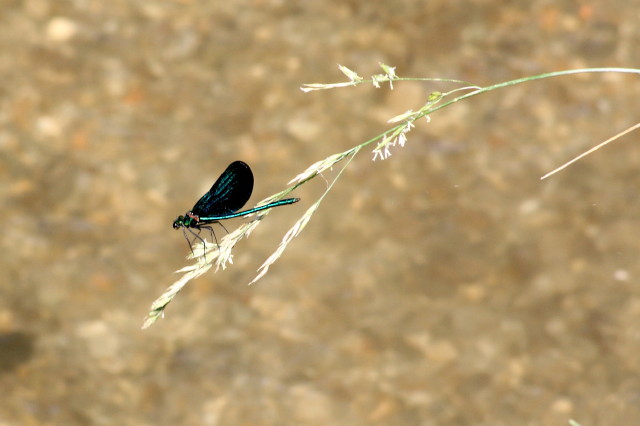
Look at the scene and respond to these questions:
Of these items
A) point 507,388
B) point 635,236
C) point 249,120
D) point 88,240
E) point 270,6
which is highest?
point 270,6

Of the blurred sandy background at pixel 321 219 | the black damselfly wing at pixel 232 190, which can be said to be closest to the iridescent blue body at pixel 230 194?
the black damselfly wing at pixel 232 190

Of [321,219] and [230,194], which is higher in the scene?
[321,219]

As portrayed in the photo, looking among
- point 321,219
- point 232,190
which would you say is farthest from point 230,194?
point 321,219

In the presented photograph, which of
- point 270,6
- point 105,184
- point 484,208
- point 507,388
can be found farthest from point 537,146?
point 105,184

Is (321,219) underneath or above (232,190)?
above

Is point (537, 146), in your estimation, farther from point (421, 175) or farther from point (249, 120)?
point (249, 120)

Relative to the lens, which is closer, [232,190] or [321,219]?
[232,190]

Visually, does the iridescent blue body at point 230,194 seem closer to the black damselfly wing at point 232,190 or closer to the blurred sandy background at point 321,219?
the black damselfly wing at point 232,190

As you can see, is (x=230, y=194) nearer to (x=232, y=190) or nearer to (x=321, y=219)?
(x=232, y=190)

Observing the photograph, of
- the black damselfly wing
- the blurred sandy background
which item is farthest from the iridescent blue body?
the blurred sandy background
